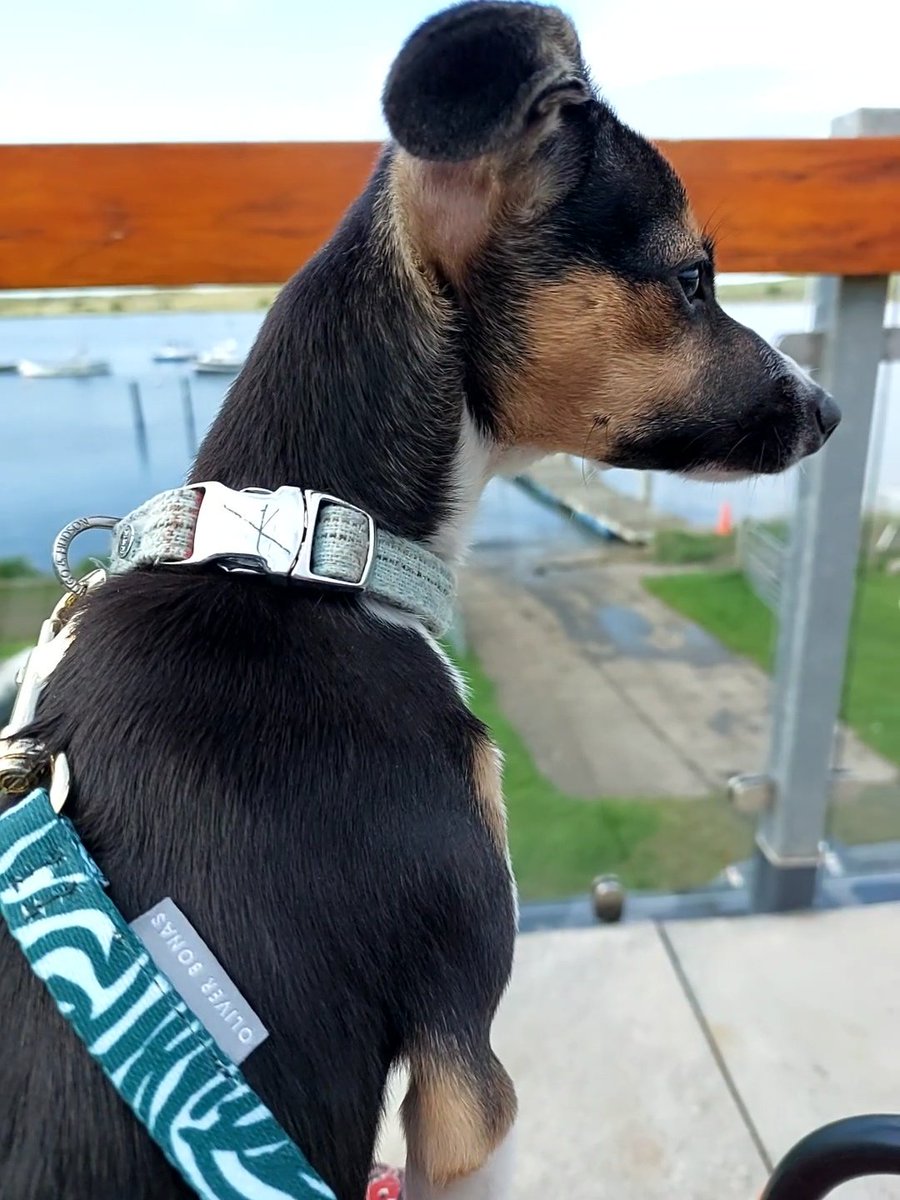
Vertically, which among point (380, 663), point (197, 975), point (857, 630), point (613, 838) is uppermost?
point (380, 663)

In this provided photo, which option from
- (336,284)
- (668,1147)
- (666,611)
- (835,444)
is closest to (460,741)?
(336,284)

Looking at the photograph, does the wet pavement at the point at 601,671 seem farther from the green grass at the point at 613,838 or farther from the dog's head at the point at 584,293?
the dog's head at the point at 584,293

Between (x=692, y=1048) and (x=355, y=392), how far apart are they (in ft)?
5.36

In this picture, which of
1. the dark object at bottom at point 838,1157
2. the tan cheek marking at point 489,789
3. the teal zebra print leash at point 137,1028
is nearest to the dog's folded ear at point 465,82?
the tan cheek marking at point 489,789

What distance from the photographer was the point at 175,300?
2.07 m

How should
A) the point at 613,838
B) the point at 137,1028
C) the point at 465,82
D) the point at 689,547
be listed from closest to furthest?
1. the point at 137,1028
2. the point at 465,82
3. the point at 613,838
4. the point at 689,547

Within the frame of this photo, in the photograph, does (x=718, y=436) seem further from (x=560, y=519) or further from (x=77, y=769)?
(x=560, y=519)

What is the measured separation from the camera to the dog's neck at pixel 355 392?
3.61 ft

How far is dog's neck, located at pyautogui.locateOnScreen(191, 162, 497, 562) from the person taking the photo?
43.3 inches

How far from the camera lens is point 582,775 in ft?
9.38

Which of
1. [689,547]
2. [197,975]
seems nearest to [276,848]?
[197,975]

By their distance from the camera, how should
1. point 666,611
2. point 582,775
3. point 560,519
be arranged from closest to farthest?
point 560,519
point 582,775
point 666,611

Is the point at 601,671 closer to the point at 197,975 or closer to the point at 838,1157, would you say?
the point at 838,1157

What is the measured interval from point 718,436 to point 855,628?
47.8 inches
